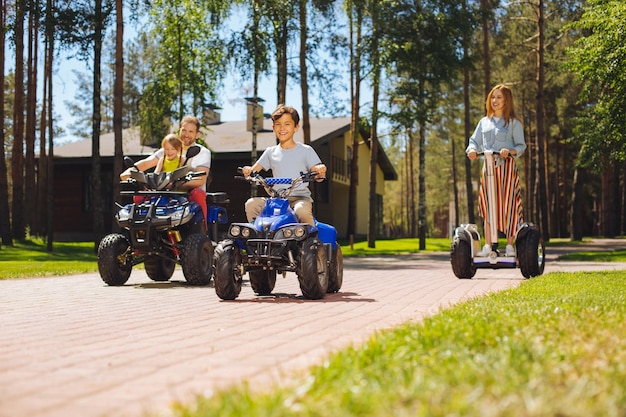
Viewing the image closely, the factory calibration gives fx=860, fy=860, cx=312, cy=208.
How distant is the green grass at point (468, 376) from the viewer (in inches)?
109

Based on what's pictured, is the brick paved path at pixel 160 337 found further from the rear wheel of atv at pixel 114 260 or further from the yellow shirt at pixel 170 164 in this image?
the yellow shirt at pixel 170 164

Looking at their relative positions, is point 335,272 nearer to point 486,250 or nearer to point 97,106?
point 486,250

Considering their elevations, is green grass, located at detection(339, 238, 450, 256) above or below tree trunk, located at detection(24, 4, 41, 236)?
below

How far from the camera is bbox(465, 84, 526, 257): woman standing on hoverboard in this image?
35.7ft

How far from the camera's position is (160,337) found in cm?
536

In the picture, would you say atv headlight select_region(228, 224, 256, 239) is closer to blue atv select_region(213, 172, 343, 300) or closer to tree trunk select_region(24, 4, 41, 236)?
blue atv select_region(213, 172, 343, 300)

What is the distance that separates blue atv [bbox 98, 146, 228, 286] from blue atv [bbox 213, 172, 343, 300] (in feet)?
6.04

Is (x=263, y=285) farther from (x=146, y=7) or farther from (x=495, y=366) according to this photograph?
(x=146, y=7)

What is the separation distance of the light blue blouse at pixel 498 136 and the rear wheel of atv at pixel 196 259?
3556 millimetres

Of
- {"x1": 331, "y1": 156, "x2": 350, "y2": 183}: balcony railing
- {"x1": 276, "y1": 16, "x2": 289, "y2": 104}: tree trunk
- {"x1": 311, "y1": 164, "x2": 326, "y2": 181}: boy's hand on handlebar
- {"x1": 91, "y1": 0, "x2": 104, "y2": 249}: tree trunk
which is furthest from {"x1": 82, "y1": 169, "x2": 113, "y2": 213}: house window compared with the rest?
{"x1": 311, "y1": 164, "x2": 326, "y2": 181}: boy's hand on handlebar

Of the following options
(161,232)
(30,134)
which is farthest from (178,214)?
(30,134)

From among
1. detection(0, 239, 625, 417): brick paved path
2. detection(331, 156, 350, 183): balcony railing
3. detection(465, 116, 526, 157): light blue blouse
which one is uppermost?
detection(331, 156, 350, 183): balcony railing

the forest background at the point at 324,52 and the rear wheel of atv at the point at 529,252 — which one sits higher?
the forest background at the point at 324,52

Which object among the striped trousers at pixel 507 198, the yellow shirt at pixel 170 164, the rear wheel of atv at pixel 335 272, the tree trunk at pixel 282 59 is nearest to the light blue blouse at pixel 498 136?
the striped trousers at pixel 507 198
